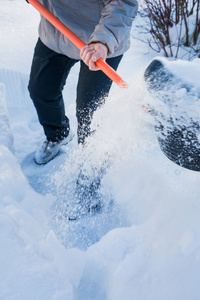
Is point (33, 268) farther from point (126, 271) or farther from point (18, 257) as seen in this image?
point (126, 271)

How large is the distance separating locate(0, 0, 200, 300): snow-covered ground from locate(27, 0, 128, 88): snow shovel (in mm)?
86

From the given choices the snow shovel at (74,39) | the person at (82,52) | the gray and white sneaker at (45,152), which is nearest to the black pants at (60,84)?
the person at (82,52)

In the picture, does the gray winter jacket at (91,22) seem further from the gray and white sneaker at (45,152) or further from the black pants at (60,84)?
the gray and white sneaker at (45,152)

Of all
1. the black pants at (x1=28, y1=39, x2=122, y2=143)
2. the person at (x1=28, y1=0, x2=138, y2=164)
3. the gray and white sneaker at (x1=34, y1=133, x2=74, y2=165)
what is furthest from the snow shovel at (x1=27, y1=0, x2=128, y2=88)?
the gray and white sneaker at (x1=34, y1=133, x2=74, y2=165)

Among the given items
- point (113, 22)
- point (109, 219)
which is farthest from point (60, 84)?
point (109, 219)

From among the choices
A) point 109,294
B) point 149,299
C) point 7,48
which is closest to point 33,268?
point 109,294

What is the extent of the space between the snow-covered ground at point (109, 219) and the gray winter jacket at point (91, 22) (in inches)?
9.5

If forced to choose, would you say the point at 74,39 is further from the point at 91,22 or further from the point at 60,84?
the point at 60,84

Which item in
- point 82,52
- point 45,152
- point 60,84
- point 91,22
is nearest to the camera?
point 82,52

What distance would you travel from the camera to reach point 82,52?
116 centimetres

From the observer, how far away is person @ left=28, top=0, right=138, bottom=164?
3.82 feet

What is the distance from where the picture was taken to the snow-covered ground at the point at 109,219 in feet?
3.13

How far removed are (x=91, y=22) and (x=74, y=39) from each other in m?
0.14

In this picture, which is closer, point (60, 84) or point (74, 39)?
point (74, 39)
